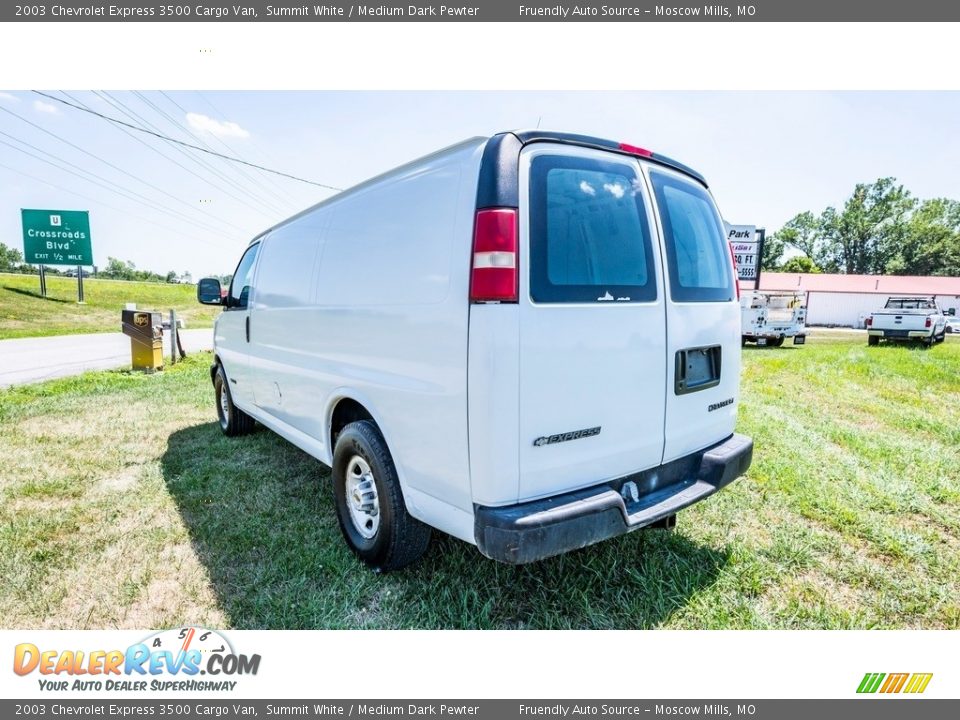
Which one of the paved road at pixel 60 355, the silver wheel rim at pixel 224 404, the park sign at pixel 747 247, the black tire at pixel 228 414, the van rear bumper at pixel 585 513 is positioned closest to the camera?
the van rear bumper at pixel 585 513

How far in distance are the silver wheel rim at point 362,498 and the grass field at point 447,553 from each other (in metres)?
0.22

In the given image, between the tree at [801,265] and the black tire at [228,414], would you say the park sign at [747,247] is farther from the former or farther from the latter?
the tree at [801,265]

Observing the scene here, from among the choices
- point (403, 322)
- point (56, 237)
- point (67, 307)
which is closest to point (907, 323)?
point (403, 322)

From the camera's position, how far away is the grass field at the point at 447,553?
2402mm

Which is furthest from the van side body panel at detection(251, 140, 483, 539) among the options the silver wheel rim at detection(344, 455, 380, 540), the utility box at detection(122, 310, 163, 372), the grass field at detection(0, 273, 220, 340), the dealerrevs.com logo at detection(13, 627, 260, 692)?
the grass field at detection(0, 273, 220, 340)

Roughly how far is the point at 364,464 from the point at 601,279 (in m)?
1.68

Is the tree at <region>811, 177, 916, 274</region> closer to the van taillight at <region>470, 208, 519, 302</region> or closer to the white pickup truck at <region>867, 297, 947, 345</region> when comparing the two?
the white pickup truck at <region>867, 297, 947, 345</region>

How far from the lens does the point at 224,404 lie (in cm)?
546

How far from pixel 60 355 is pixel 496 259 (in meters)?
15.0

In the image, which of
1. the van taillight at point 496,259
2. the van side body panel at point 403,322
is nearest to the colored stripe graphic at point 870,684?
the van side body panel at point 403,322

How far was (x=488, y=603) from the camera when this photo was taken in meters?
2.42

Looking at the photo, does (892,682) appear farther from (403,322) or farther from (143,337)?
(143,337)

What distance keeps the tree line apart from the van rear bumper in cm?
6907

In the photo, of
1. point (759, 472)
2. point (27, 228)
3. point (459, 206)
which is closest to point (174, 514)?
point (459, 206)
